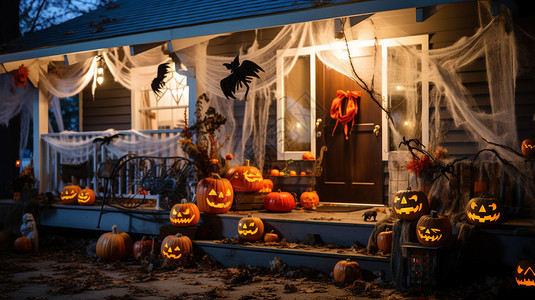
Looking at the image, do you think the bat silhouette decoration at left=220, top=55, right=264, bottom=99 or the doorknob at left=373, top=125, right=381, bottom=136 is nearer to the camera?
the bat silhouette decoration at left=220, top=55, right=264, bottom=99

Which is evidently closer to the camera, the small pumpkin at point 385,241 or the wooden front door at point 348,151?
the small pumpkin at point 385,241

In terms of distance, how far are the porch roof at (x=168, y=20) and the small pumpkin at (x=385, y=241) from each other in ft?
8.21

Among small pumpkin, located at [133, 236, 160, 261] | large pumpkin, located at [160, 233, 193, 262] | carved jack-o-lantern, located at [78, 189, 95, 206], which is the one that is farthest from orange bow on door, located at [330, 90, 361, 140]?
carved jack-o-lantern, located at [78, 189, 95, 206]

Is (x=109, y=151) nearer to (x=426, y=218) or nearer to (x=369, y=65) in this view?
(x=369, y=65)

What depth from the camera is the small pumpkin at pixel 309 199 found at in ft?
25.6

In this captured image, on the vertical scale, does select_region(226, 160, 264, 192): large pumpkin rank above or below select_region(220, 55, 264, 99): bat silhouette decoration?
below

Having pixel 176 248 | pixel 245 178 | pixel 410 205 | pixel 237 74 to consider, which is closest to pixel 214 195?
pixel 245 178

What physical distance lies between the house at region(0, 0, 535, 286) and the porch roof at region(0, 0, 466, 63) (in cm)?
2

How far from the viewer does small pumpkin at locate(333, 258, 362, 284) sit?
218 inches

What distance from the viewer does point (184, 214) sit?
7066mm

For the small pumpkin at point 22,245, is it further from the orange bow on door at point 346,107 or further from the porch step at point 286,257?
the orange bow on door at point 346,107

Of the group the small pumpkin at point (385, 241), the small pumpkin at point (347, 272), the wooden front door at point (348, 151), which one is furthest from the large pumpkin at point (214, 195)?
the small pumpkin at point (385, 241)

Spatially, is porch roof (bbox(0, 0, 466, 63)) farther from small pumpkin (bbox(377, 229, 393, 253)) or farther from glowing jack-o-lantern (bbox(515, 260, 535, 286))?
glowing jack-o-lantern (bbox(515, 260, 535, 286))

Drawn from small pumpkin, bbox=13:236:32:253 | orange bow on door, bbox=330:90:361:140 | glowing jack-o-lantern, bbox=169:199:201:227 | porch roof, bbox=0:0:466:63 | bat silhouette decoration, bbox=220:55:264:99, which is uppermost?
porch roof, bbox=0:0:466:63
